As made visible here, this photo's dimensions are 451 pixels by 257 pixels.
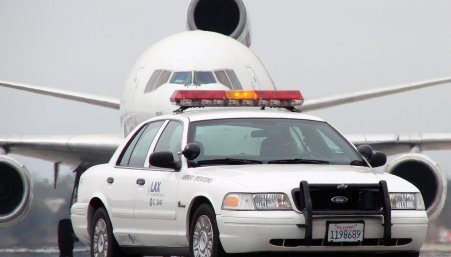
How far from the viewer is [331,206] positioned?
11.8 m

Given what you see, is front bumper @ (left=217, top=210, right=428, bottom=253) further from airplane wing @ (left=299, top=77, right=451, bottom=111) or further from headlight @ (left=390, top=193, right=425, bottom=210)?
airplane wing @ (left=299, top=77, right=451, bottom=111)

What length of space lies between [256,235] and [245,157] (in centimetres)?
149

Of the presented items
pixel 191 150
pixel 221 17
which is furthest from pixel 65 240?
pixel 191 150

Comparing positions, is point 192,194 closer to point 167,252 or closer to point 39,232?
point 167,252

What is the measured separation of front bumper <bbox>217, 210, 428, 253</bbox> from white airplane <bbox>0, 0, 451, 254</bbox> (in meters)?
10.3

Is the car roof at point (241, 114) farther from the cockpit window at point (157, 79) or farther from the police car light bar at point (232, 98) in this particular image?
the cockpit window at point (157, 79)

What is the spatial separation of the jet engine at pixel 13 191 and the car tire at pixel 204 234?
12151mm

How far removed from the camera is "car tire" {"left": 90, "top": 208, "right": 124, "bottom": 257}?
13.9 meters

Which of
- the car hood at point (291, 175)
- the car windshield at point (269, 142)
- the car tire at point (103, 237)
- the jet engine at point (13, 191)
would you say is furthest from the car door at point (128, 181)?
the jet engine at point (13, 191)

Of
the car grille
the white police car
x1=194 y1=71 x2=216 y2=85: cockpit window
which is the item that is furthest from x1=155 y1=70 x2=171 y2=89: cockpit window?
the car grille

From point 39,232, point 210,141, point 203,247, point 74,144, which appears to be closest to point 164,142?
point 210,141

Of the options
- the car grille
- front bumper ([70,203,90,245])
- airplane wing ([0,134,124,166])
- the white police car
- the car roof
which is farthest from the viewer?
airplane wing ([0,134,124,166])

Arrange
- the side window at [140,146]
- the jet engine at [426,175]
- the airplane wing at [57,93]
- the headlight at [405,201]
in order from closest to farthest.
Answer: the headlight at [405,201] < the side window at [140,146] < the jet engine at [426,175] < the airplane wing at [57,93]

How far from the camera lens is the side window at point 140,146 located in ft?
45.4
